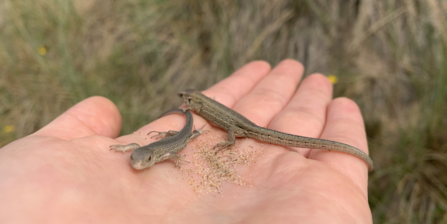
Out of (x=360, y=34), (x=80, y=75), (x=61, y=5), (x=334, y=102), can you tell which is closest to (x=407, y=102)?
(x=360, y=34)

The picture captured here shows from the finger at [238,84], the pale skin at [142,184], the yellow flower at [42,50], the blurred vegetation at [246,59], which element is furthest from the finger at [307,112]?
the yellow flower at [42,50]

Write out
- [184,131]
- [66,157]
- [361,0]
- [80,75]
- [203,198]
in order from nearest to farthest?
[66,157] < [203,198] < [184,131] < [361,0] < [80,75]

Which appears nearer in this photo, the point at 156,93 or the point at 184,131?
the point at 184,131

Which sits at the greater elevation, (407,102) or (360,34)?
(360,34)

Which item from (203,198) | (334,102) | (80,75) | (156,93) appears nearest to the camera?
(203,198)

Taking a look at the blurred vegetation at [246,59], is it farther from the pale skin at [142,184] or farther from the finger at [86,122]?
the finger at [86,122]

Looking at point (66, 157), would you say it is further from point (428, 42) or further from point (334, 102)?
point (428, 42)

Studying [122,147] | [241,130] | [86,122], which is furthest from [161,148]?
[241,130]
